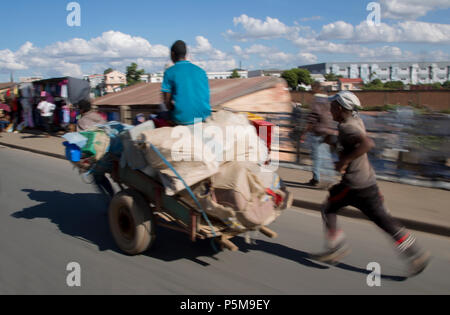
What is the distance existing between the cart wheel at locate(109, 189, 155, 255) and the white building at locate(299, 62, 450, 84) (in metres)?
91.4

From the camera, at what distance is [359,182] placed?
12.0 ft

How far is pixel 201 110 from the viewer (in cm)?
416

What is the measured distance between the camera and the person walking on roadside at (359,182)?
11.6ft

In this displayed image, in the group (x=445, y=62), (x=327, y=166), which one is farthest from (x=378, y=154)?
(x=445, y=62)

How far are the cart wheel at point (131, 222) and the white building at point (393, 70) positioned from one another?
9138 centimetres

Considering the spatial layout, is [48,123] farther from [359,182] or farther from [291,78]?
[291,78]

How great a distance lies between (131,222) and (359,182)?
7.64 feet

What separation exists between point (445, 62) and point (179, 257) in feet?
390

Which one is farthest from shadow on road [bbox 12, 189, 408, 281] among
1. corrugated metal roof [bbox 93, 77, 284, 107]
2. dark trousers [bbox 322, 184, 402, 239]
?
corrugated metal roof [bbox 93, 77, 284, 107]

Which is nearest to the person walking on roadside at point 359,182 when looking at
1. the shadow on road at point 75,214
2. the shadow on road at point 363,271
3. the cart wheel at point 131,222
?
the shadow on road at point 363,271

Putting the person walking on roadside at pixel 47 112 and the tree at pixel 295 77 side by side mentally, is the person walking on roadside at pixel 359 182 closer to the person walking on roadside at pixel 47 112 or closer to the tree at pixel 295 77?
the person walking on roadside at pixel 47 112

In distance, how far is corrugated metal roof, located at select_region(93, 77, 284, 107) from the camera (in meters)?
11.0

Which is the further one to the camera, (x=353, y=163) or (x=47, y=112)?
(x=47, y=112)

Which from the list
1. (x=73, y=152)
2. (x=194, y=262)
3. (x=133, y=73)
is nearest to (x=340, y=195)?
(x=194, y=262)
